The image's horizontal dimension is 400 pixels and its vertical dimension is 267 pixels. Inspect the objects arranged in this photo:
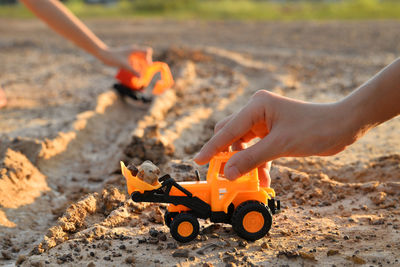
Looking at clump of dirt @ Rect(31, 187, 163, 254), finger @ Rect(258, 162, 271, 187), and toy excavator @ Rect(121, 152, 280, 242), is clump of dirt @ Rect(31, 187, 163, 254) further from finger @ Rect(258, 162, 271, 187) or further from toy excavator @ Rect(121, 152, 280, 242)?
finger @ Rect(258, 162, 271, 187)

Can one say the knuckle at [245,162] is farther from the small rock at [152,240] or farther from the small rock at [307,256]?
the small rock at [152,240]

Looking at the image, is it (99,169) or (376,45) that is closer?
(99,169)

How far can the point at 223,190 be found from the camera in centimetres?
282

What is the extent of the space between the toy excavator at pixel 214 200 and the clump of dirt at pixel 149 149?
163cm

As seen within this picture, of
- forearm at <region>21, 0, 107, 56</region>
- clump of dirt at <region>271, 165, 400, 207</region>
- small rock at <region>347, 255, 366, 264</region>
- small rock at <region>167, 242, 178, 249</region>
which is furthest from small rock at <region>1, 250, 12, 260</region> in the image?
forearm at <region>21, 0, 107, 56</region>

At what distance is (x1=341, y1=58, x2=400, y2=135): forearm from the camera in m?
2.13

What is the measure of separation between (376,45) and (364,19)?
580 cm

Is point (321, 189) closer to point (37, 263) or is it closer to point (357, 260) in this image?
point (357, 260)

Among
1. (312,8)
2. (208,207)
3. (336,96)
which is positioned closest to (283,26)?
(312,8)

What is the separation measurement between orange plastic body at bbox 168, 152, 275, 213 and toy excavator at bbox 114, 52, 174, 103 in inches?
137

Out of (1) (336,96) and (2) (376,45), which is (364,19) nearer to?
(2) (376,45)

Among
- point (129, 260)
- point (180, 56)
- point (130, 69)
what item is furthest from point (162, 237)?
point (180, 56)

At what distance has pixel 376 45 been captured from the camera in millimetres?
11312

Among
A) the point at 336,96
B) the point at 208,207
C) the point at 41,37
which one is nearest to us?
the point at 208,207
